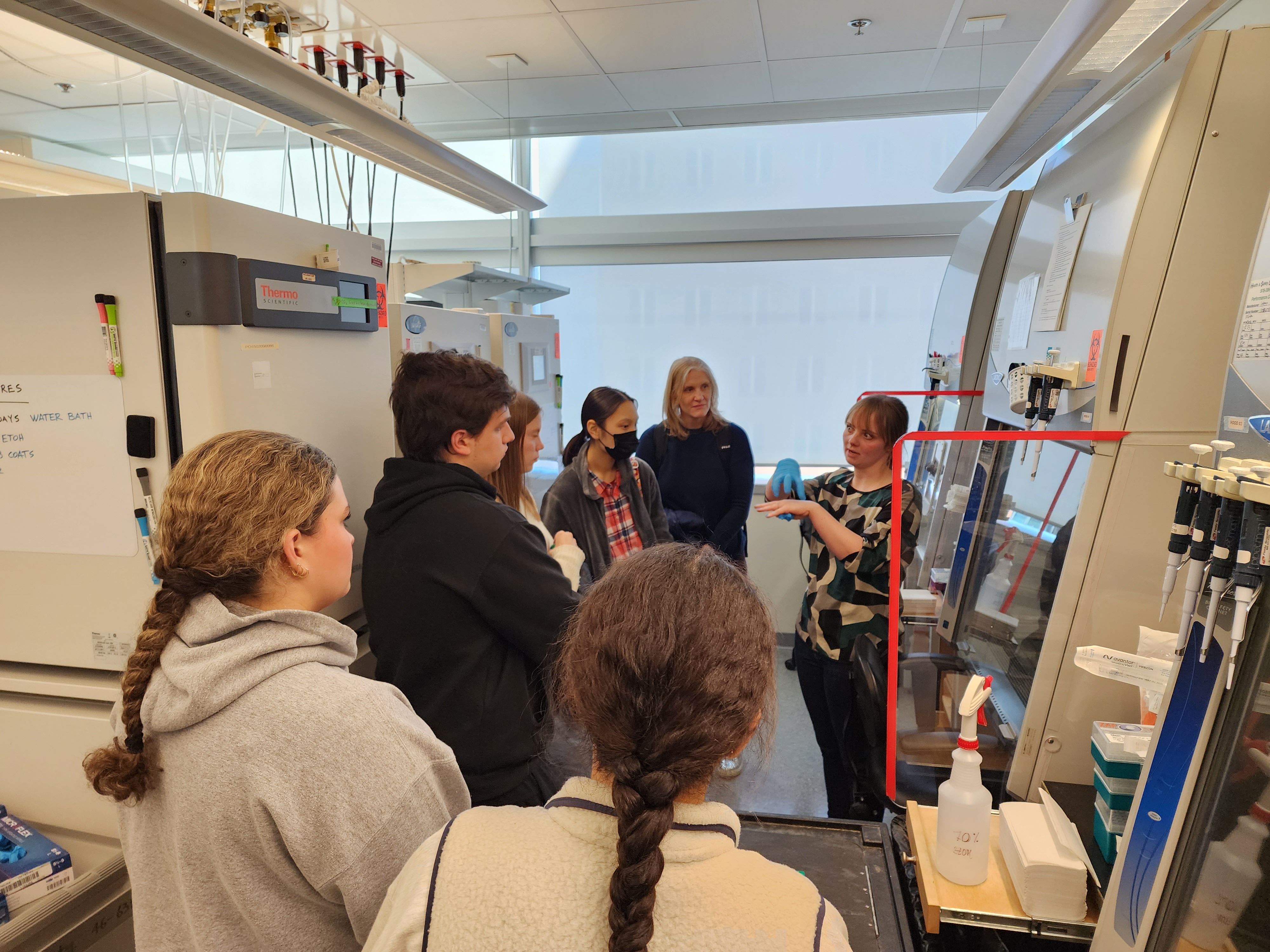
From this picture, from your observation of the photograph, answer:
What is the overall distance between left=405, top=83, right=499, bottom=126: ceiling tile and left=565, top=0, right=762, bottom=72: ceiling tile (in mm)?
815

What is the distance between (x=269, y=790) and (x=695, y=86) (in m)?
3.45

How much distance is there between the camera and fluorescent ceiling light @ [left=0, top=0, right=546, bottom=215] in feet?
3.94

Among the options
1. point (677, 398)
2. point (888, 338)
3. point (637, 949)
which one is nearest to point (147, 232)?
point (637, 949)

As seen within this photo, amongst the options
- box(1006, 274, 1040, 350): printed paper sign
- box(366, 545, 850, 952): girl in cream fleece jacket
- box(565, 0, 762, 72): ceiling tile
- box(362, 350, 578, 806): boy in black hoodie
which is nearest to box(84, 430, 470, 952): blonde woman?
box(366, 545, 850, 952): girl in cream fleece jacket

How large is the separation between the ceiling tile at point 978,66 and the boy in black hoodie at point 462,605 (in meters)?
2.73

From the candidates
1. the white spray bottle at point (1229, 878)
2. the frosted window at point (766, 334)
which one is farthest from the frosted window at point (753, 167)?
the white spray bottle at point (1229, 878)

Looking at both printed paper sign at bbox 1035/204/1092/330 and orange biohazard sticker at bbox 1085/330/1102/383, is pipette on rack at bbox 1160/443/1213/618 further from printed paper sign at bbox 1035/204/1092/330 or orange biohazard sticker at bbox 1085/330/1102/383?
printed paper sign at bbox 1035/204/1092/330

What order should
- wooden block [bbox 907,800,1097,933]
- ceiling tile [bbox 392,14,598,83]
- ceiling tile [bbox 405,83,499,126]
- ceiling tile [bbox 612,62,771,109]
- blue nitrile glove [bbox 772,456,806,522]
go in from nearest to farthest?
wooden block [bbox 907,800,1097,933] < blue nitrile glove [bbox 772,456,806,522] < ceiling tile [bbox 392,14,598,83] < ceiling tile [bbox 612,62,771,109] < ceiling tile [bbox 405,83,499,126]

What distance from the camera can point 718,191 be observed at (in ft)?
13.7

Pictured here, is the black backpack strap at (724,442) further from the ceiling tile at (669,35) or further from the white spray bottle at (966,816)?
the white spray bottle at (966,816)

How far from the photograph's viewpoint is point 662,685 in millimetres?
627

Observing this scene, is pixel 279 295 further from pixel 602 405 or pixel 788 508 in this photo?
pixel 788 508

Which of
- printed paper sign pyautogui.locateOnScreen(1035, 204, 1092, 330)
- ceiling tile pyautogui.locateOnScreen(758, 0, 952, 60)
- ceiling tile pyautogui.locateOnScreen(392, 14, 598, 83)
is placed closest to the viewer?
printed paper sign pyautogui.locateOnScreen(1035, 204, 1092, 330)

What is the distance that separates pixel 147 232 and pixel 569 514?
1.32 metres
